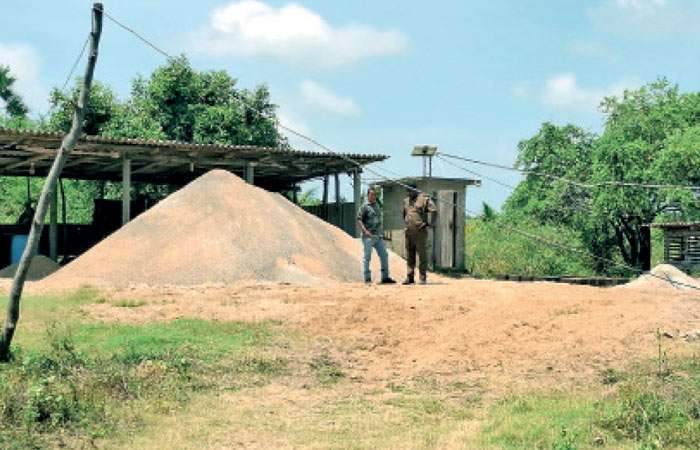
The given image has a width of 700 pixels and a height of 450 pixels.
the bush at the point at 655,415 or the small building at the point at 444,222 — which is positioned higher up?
the small building at the point at 444,222

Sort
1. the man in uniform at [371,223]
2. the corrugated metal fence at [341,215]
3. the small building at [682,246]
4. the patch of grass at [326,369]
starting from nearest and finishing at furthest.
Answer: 1. the patch of grass at [326,369]
2. the man in uniform at [371,223]
3. the corrugated metal fence at [341,215]
4. the small building at [682,246]

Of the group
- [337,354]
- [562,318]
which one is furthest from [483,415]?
[562,318]

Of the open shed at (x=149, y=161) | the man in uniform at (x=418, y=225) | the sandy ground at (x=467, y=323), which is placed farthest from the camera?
the open shed at (x=149, y=161)

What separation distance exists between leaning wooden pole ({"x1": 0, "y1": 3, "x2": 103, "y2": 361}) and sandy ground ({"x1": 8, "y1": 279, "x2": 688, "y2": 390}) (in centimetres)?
232

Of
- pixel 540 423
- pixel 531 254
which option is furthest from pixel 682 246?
pixel 540 423

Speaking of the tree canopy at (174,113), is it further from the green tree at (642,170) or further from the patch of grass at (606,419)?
the patch of grass at (606,419)

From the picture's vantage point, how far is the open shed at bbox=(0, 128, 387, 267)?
1802cm

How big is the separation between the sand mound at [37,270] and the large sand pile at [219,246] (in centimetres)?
211

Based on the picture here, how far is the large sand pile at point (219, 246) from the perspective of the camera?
15297 mm

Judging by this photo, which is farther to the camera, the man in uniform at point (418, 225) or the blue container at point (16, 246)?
the blue container at point (16, 246)

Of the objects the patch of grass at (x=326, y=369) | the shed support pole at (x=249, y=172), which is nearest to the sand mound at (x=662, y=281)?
the patch of grass at (x=326, y=369)

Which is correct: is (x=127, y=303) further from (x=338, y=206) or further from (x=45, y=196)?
(x=338, y=206)

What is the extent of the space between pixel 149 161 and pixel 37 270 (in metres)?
4.12

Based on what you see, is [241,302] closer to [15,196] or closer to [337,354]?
[337,354]
